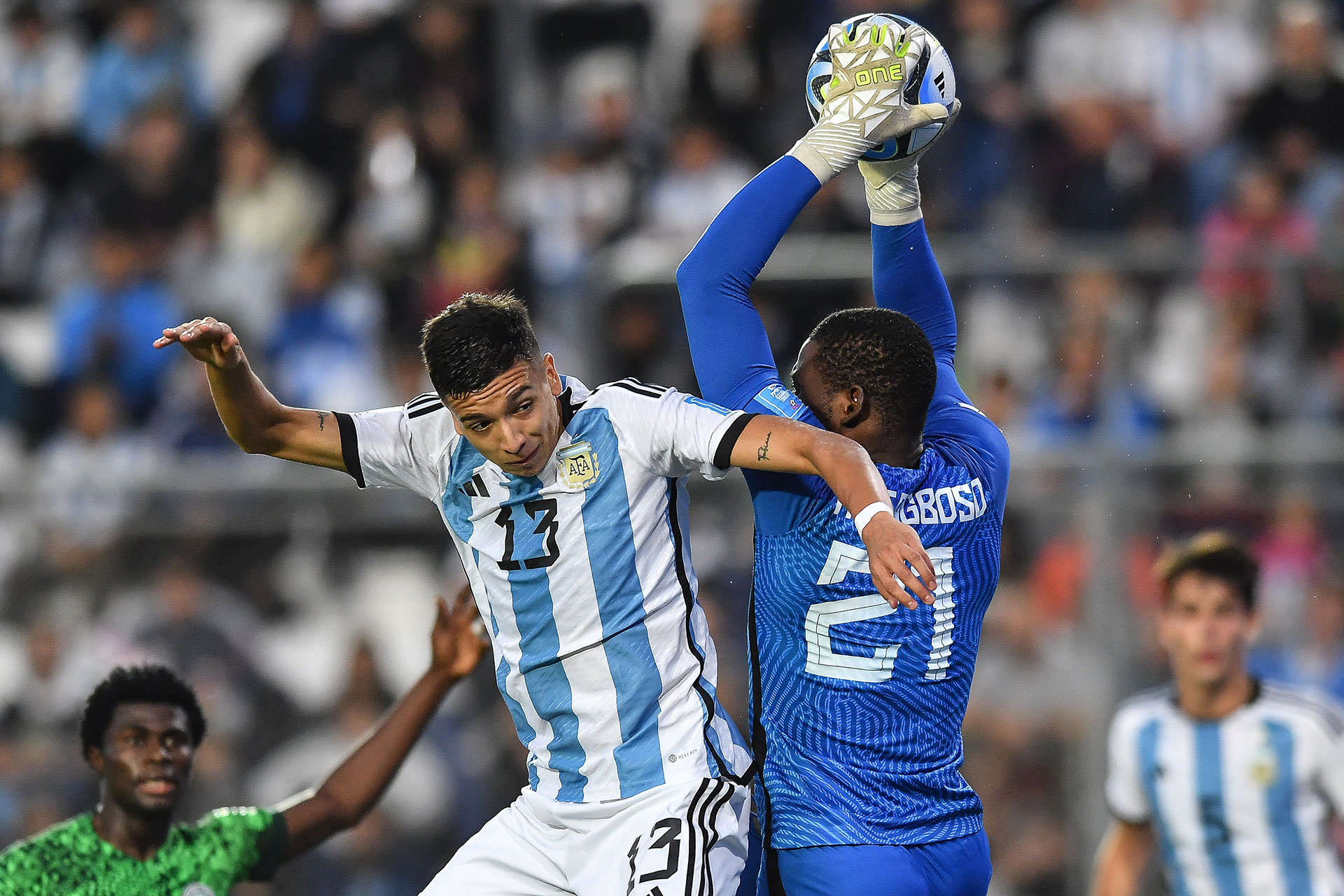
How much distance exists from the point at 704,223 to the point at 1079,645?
3.51m

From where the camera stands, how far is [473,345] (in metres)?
4.25

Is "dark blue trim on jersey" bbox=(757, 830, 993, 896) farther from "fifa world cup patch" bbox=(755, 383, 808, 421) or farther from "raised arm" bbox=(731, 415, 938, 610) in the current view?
"fifa world cup patch" bbox=(755, 383, 808, 421)

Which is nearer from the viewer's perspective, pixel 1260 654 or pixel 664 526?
pixel 664 526

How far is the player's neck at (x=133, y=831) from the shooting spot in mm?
5184

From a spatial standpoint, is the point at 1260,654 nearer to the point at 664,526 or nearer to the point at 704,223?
the point at 704,223

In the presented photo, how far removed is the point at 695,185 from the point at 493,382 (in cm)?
649

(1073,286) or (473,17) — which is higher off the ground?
(473,17)

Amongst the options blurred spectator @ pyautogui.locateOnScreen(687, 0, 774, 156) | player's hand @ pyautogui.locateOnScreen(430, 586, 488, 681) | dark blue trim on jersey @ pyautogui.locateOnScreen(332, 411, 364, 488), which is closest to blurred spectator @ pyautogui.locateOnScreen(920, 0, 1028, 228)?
blurred spectator @ pyautogui.locateOnScreen(687, 0, 774, 156)

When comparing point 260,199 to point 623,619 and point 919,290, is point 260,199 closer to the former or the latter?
point 919,290

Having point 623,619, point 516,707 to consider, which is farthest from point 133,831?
point 623,619

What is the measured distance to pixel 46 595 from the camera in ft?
29.4

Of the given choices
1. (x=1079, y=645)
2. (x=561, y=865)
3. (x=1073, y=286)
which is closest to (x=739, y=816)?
(x=561, y=865)

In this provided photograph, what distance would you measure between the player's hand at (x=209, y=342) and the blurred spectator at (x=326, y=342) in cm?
552

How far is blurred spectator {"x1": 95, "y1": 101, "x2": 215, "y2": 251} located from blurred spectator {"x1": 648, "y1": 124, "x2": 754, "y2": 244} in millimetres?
3100
